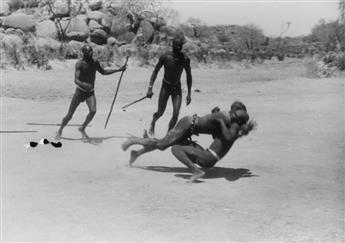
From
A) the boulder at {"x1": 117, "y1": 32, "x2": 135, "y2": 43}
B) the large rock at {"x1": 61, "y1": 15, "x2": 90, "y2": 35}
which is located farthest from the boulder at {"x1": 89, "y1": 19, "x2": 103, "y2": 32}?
the boulder at {"x1": 117, "y1": 32, "x2": 135, "y2": 43}

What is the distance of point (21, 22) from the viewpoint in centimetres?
3381

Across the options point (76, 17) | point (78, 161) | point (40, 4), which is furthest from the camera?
point (40, 4)

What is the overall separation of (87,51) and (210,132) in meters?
3.39

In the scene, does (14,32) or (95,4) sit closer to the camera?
(14,32)

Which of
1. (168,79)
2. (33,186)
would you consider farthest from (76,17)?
(33,186)

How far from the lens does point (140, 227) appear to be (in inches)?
202

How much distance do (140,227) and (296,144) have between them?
17.5 ft

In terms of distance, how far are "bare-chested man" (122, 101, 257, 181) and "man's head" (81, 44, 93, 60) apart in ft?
9.92

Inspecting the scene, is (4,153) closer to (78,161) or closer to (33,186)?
(78,161)

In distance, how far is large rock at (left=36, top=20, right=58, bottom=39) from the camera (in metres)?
32.8

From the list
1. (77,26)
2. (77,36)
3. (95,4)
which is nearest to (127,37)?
(77,26)

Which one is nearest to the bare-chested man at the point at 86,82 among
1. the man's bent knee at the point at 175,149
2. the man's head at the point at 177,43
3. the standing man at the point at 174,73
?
the standing man at the point at 174,73

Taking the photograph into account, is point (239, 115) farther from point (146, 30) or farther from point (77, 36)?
point (146, 30)

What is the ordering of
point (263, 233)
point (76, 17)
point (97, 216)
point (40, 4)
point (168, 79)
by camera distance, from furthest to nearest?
point (40, 4) < point (76, 17) < point (168, 79) < point (97, 216) < point (263, 233)
